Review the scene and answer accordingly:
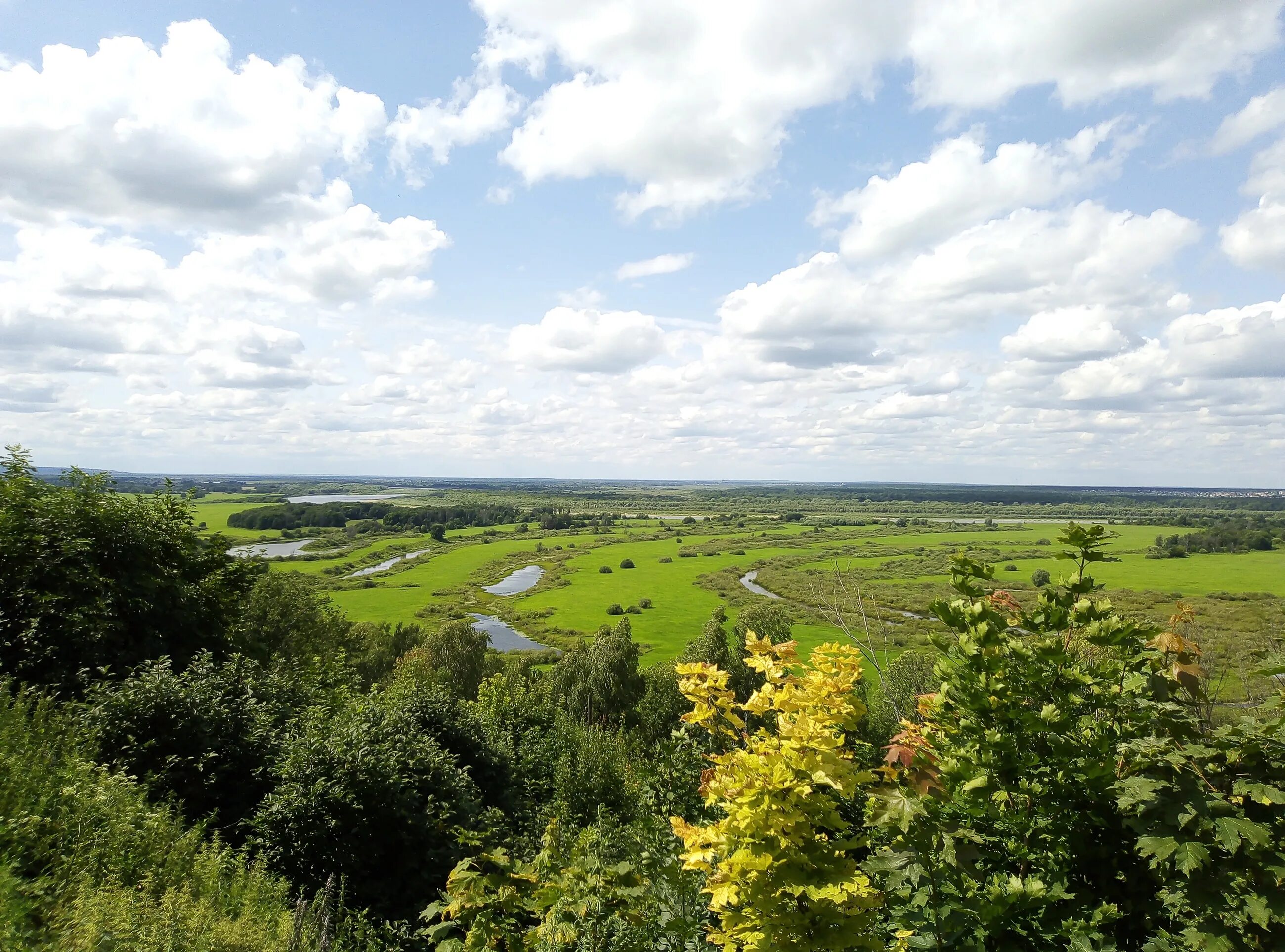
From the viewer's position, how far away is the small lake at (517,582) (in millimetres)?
104125

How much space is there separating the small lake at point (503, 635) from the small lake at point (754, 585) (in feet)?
110

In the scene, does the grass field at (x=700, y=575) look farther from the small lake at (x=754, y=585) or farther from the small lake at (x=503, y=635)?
the small lake at (x=503, y=635)

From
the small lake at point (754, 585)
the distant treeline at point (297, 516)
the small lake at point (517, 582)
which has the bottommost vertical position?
the small lake at point (517, 582)

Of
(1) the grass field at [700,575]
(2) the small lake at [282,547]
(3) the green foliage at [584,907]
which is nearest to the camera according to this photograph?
(3) the green foliage at [584,907]

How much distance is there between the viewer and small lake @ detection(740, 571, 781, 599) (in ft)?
301

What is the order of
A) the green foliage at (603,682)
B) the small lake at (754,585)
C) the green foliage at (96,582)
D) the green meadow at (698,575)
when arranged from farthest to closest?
the small lake at (754,585) < the green meadow at (698,575) < the green foliage at (603,682) < the green foliage at (96,582)

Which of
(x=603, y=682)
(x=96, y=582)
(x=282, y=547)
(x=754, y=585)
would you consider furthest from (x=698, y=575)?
(x=96, y=582)

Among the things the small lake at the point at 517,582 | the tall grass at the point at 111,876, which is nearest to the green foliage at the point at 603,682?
the tall grass at the point at 111,876

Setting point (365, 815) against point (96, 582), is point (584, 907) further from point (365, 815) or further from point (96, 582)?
point (96, 582)

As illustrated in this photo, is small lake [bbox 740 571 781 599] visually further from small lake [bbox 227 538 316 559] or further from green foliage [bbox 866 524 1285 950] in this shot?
green foliage [bbox 866 524 1285 950]

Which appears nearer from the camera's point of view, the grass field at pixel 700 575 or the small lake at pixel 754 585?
the grass field at pixel 700 575

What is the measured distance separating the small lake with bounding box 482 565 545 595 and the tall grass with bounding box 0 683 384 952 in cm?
9482

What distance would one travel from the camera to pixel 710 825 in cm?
362

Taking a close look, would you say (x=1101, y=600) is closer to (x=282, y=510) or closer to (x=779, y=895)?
(x=779, y=895)
